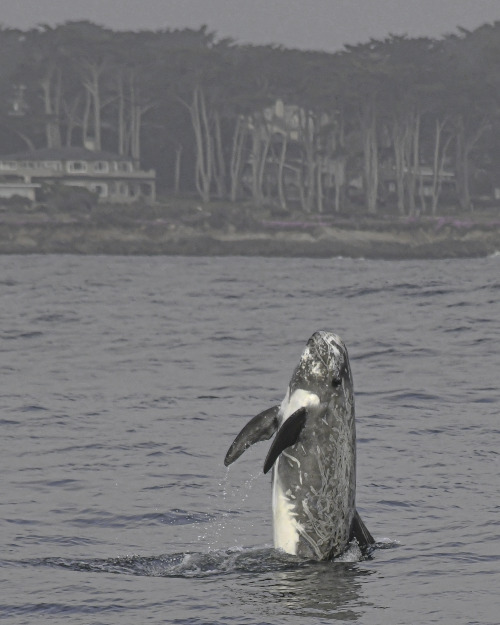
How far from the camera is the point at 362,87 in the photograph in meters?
134

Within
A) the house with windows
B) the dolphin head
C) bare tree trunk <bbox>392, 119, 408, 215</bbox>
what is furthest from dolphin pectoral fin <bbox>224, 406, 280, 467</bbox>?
bare tree trunk <bbox>392, 119, 408, 215</bbox>

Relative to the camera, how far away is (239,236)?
10350 centimetres

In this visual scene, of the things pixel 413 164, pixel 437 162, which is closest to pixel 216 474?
pixel 437 162

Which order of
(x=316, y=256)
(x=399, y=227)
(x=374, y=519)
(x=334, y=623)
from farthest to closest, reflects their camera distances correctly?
(x=399, y=227)
(x=316, y=256)
(x=374, y=519)
(x=334, y=623)

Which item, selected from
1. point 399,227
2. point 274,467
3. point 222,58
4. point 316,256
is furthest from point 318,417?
point 222,58

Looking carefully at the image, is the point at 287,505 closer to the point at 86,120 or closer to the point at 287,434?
the point at 287,434

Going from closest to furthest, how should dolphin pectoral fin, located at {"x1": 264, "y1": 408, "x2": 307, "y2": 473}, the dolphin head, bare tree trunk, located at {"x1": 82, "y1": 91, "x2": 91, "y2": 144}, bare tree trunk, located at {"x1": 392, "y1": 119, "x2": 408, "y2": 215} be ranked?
dolphin pectoral fin, located at {"x1": 264, "y1": 408, "x2": 307, "y2": 473} < the dolphin head < bare tree trunk, located at {"x1": 392, "y1": 119, "x2": 408, "y2": 215} < bare tree trunk, located at {"x1": 82, "y1": 91, "x2": 91, "y2": 144}

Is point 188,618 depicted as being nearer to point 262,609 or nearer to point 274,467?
point 262,609

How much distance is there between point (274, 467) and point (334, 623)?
2251 millimetres

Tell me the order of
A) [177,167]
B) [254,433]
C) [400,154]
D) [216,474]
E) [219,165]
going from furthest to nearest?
[177,167], [219,165], [400,154], [216,474], [254,433]

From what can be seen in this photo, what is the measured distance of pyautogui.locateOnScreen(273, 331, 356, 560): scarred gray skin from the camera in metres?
12.6

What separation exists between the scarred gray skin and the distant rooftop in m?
116

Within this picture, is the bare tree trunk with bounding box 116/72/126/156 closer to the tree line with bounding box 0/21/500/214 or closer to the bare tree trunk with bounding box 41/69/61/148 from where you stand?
the tree line with bounding box 0/21/500/214

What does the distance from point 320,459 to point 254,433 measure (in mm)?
733
